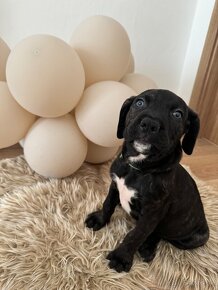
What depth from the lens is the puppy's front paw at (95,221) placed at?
3.34ft

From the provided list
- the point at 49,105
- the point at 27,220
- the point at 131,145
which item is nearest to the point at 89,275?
the point at 27,220

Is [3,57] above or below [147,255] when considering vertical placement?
above

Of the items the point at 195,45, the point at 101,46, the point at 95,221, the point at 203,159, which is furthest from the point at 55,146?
the point at 195,45

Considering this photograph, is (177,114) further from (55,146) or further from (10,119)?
(10,119)

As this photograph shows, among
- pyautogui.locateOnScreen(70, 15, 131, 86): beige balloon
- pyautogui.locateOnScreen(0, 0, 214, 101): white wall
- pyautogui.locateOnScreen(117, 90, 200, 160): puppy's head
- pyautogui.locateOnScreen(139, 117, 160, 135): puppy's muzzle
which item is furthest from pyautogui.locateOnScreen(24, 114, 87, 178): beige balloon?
pyautogui.locateOnScreen(0, 0, 214, 101): white wall

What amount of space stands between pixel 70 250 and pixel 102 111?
540 millimetres

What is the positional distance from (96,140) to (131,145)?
0.40 meters

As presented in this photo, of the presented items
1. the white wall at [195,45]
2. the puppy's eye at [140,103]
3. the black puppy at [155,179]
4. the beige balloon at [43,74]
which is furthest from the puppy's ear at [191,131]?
the white wall at [195,45]

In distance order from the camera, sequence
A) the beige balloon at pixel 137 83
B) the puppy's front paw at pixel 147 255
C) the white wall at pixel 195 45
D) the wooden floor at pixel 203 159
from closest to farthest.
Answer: the puppy's front paw at pixel 147 255 → the beige balloon at pixel 137 83 → the wooden floor at pixel 203 159 → the white wall at pixel 195 45

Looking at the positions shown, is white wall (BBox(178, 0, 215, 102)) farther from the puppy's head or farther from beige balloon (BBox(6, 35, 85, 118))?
the puppy's head

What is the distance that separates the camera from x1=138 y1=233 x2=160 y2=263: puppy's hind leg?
936mm

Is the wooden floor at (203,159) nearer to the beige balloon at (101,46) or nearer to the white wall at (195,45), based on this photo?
the white wall at (195,45)

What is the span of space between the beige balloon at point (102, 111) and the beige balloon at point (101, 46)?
8 cm

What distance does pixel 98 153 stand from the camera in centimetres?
141
